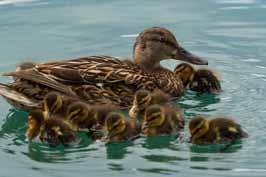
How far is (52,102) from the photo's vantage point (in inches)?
285

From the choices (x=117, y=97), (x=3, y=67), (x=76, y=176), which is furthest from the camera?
(x=3, y=67)

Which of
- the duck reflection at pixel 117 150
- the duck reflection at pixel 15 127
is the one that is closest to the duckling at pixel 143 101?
the duck reflection at pixel 117 150

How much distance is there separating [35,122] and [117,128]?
0.51m

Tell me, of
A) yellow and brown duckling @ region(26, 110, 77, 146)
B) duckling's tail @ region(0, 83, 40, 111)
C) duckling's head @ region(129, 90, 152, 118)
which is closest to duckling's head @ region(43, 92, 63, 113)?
yellow and brown duckling @ region(26, 110, 77, 146)

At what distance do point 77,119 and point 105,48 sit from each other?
6.51ft

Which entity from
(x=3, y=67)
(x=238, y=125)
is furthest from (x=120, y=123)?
(x=3, y=67)

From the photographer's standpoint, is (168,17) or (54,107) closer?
(54,107)

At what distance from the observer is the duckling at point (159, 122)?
7.10 m

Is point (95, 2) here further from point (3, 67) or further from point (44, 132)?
point (44, 132)

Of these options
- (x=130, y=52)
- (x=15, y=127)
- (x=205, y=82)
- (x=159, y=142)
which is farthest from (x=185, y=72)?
(x=15, y=127)

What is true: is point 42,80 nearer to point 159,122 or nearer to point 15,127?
point 15,127

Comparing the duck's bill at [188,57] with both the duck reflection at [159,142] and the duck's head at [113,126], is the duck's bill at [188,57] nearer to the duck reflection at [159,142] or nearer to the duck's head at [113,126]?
the duck reflection at [159,142]

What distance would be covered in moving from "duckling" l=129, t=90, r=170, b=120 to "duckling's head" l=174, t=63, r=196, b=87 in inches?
30.3

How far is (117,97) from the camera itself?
7785 millimetres
